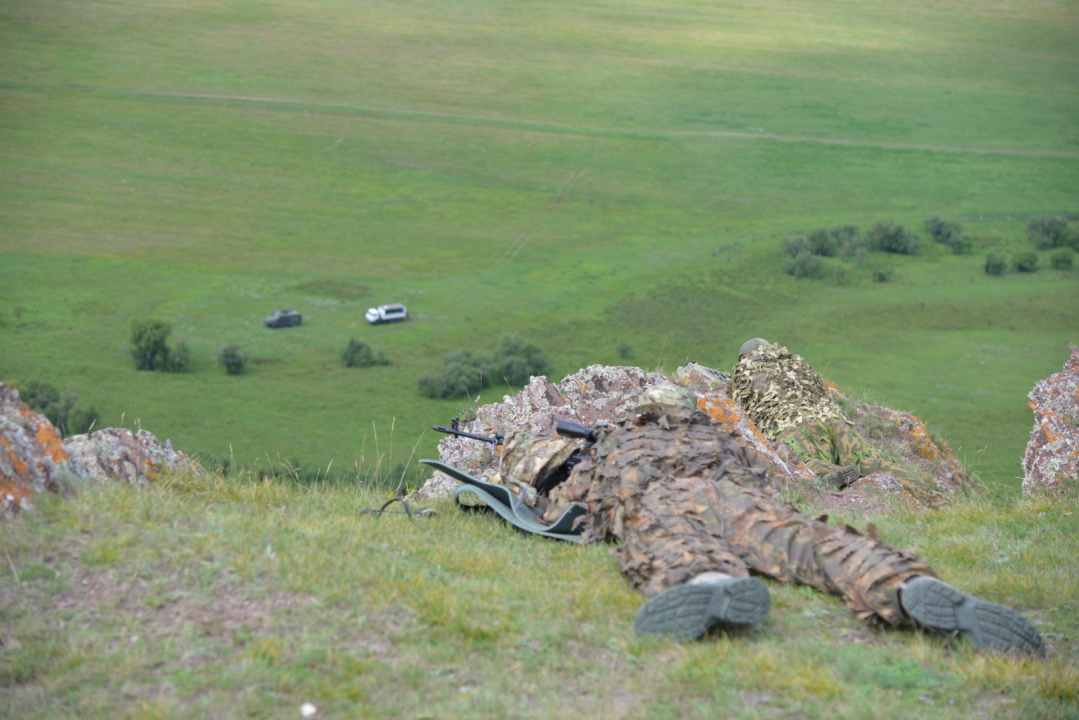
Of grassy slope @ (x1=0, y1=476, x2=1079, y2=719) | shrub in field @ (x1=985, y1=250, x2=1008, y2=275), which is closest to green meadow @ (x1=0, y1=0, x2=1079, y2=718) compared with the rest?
grassy slope @ (x1=0, y1=476, x2=1079, y2=719)

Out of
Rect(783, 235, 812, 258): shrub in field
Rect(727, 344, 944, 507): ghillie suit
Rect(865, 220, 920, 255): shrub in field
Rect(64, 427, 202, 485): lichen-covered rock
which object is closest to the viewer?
Rect(64, 427, 202, 485): lichen-covered rock

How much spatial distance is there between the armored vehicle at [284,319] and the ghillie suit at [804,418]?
200 ft

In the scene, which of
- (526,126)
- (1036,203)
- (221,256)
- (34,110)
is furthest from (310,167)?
(1036,203)

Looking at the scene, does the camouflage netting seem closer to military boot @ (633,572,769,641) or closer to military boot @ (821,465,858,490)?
military boot @ (821,465,858,490)

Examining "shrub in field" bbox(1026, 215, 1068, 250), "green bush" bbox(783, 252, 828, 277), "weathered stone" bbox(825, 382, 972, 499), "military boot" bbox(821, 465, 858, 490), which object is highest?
"military boot" bbox(821, 465, 858, 490)

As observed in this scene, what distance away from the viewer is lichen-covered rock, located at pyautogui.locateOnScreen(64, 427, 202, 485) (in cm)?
598

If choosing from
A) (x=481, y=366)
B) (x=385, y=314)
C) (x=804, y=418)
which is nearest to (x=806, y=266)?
(x=481, y=366)

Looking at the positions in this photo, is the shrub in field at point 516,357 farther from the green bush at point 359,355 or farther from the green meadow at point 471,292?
the green bush at point 359,355

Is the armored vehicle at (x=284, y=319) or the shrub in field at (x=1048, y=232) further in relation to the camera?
the shrub in field at (x=1048, y=232)

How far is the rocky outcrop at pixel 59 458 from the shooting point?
16.3 feet

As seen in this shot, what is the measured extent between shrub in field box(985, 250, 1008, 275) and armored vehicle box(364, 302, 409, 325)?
172 ft

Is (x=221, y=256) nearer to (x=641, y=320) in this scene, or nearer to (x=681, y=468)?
(x=641, y=320)

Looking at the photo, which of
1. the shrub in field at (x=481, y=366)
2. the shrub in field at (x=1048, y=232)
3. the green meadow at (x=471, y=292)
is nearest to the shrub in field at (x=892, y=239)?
the green meadow at (x=471, y=292)

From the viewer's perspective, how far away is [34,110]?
3590 inches
